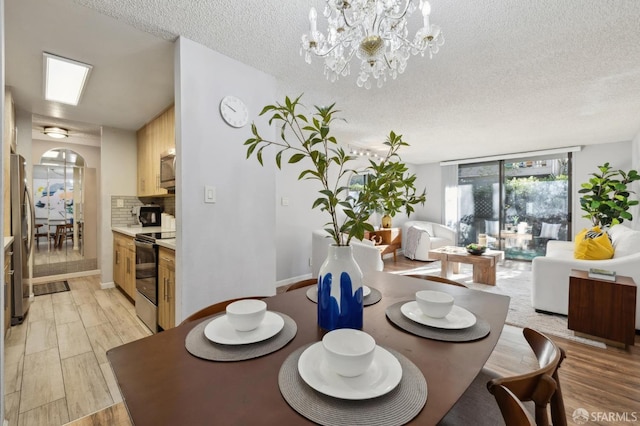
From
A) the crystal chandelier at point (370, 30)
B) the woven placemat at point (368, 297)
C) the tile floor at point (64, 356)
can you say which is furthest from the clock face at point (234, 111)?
the tile floor at point (64, 356)

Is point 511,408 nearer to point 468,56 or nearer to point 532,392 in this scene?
point 532,392

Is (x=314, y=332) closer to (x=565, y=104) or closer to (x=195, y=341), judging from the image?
(x=195, y=341)

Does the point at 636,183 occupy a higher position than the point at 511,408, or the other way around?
the point at 636,183

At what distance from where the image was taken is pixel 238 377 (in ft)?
2.16

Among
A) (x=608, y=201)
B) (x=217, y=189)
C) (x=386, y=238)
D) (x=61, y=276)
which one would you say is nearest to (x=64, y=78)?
(x=217, y=189)

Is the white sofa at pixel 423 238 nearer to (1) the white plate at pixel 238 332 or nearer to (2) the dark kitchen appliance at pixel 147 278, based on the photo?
(2) the dark kitchen appliance at pixel 147 278

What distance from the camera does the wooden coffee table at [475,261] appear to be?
12.5 ft

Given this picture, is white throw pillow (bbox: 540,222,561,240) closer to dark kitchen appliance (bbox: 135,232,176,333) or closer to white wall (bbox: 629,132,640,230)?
white wall (bbox: 629,132,640,230)

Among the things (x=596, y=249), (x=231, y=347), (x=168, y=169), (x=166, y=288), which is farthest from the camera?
(x=168, y=169)

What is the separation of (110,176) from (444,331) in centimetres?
456

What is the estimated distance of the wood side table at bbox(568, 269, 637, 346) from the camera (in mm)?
2168

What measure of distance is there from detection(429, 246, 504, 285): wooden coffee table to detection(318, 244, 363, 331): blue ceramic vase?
359 cm

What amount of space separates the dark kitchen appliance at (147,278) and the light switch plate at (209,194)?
2.64 ft

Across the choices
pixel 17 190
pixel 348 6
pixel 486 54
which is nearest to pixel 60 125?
pixel 17 190
